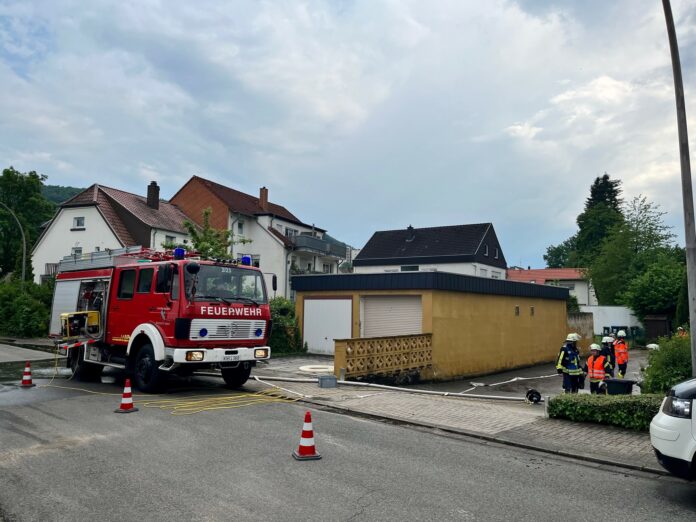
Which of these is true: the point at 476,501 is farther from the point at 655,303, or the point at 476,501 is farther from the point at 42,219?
the point at 42,219

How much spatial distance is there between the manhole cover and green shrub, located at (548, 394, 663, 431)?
8.63 m

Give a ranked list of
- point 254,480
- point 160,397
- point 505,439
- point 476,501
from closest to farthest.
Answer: point 476,501 → point 254,480 → point 505,439 → point 160,397

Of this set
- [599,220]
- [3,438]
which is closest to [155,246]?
[3,438]

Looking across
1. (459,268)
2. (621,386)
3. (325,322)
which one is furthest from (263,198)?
(621,386)

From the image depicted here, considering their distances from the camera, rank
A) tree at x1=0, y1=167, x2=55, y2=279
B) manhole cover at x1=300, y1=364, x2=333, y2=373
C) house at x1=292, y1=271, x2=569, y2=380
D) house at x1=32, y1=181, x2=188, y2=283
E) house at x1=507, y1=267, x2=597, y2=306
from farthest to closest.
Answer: house at x1=507, y1=267, x2=597, y2=306 → tree at x1=0, y1=167, x2=55, y2=279 → house at x1=32, y1=181, x2=188, y2=283 → house at x1=292, y1=271, x2=569, y2=380 → manhole cover at x1=300, y1=364, x2=333, y2=373

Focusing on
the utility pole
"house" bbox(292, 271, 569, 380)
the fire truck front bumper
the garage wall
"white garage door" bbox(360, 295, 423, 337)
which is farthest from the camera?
"white garage door" bbox(360, 295, 423, 337)

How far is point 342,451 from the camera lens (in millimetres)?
7172

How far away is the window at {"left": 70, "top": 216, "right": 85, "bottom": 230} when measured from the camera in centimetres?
3692

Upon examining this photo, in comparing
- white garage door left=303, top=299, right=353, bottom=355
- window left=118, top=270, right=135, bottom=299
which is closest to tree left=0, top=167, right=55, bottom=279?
white garage door left=303, top=299, right=353, bottom=355

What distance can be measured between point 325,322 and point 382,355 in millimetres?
7016

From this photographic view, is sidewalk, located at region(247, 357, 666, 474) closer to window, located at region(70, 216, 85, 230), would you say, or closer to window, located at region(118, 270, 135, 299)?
window, located at region(118, 270, 135, 299)

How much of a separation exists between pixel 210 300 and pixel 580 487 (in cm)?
780

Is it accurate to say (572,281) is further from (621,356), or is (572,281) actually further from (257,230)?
(621,356)

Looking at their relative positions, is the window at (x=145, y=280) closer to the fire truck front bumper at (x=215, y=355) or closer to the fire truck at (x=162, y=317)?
the fire truck at (x=162, y=317)
